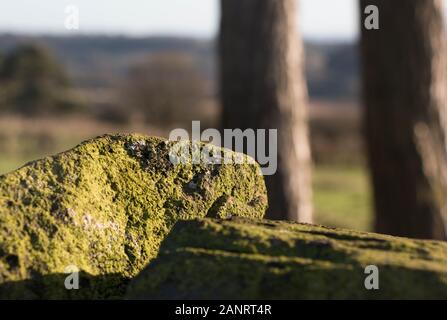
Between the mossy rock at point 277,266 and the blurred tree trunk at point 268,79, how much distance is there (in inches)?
153

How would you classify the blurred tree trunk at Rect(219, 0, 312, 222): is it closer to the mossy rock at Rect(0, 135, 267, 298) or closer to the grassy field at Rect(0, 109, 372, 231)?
the mossy rock at Rect(0, 135, 267, 298)

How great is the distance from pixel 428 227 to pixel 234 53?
88.5 inches

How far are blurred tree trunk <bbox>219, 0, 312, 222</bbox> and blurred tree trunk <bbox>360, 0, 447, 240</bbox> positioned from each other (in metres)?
0.67

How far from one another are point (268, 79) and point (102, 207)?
3.85m

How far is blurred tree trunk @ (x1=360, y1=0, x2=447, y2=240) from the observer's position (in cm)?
618

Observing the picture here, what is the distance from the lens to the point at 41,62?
139ft

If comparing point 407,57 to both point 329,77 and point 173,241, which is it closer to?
point 173,241
